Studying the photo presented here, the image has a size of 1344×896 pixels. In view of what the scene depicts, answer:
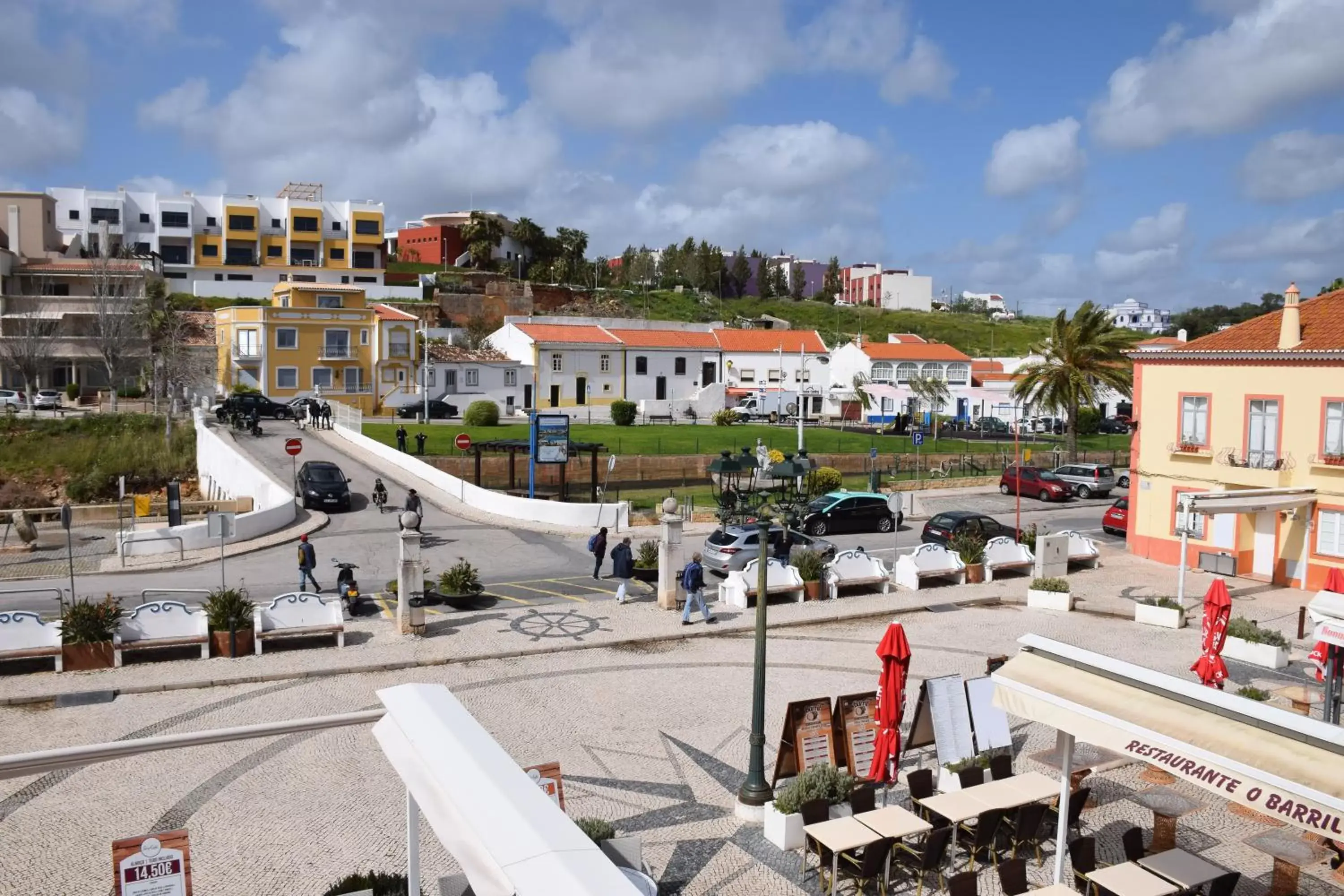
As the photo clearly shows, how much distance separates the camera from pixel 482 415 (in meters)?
57.2

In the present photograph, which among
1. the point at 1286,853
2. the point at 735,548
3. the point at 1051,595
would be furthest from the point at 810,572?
the point at 1286,853

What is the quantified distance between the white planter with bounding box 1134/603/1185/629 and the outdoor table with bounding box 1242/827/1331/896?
37.8 feet

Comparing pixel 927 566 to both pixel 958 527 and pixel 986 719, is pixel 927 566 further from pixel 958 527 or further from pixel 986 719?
pixel 986 719

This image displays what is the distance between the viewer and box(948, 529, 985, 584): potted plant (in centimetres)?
2580

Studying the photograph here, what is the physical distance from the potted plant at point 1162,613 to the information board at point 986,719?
34.2 feet

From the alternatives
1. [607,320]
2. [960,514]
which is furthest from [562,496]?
[607,320]

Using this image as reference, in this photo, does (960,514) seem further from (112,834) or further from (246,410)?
(246,410)

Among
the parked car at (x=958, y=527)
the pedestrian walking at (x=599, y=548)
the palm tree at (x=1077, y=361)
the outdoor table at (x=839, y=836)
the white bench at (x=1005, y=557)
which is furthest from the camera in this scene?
the palm tree at (x=1077, y=361)

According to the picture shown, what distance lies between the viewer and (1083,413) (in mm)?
68312

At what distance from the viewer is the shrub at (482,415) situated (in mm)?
57250

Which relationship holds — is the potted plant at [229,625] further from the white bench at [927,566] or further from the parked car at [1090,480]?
the parked car at [1090,480]

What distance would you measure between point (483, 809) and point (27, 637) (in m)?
14.6

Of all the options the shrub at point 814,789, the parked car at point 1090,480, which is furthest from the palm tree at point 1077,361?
the shrub at point 814,789

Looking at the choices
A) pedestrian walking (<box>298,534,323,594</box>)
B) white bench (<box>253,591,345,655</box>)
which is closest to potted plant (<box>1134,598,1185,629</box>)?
white bench (<box>253,591,345,655</box>)
